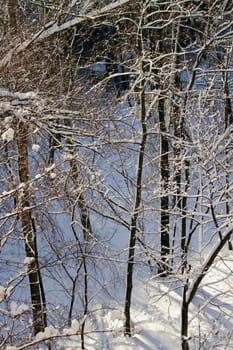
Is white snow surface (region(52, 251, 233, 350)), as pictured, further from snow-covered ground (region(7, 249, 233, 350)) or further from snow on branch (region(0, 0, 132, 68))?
snow on branch (region(0, 0, 132, 68))

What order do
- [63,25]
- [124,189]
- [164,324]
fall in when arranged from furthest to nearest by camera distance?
[124,189] < [164,324] < [63,25]

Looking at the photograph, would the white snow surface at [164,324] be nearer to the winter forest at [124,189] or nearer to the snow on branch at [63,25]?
the winter forest at [124,189]

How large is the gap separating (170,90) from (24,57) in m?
3.59

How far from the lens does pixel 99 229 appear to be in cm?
1192

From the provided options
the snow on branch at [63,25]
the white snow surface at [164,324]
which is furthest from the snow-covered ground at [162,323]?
the snow on branch at [63,25]

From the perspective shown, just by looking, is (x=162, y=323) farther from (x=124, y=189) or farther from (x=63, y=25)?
(x=63, y=25)

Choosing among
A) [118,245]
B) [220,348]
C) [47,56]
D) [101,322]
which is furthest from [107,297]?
[47,56]

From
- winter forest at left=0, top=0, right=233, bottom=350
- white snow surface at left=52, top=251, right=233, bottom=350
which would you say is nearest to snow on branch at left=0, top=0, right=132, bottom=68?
winter forest at left=0, top=0, right=233, bottom=350

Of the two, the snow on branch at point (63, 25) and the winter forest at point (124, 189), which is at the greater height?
the snow on branch at point (63, 25)

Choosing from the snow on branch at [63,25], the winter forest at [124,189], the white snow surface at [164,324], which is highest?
the snow on branch at [63,25]

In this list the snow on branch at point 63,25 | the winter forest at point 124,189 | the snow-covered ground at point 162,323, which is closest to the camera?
the snow on branch at point 63,25

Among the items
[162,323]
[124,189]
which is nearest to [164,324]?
[162,323]

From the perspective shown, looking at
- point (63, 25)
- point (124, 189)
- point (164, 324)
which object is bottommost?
point (164, 324)

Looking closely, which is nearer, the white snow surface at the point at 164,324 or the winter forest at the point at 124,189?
the winter forest at the point at 124,189
